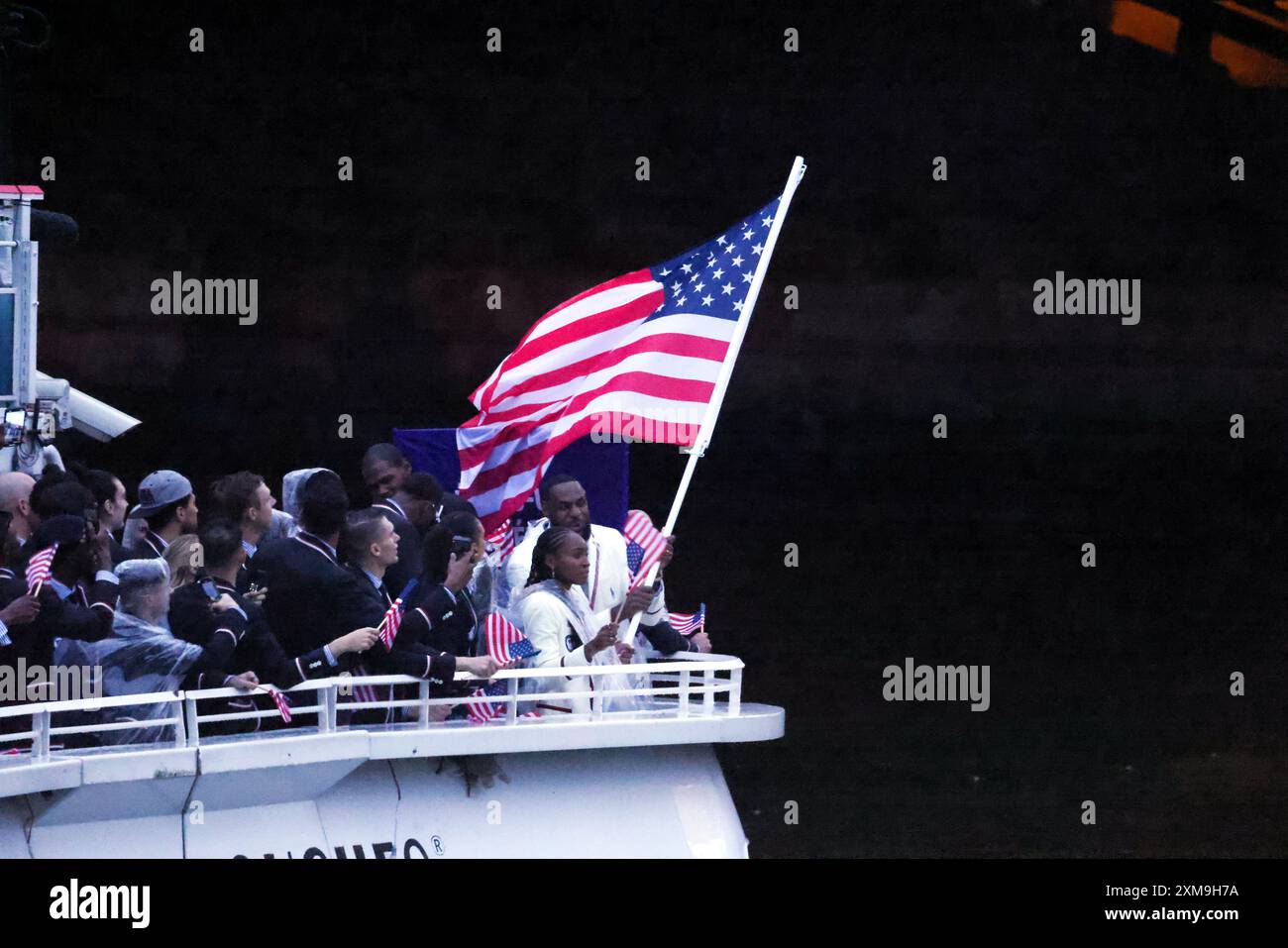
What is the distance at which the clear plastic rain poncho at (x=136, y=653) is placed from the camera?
7832 millimetres

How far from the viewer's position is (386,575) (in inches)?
368

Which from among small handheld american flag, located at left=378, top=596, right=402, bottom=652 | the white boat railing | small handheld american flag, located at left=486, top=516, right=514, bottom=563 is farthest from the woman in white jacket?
small handheld american flag, located at left=486, top=516, right=514, bottom=563

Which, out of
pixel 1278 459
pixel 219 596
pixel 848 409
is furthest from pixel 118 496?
pixel 1278 459

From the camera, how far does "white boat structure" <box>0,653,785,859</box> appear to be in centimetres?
787

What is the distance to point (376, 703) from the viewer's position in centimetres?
850

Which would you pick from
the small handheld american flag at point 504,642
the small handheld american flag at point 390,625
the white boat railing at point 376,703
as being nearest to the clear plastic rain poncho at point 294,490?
the small handheld american flag at point 390,625

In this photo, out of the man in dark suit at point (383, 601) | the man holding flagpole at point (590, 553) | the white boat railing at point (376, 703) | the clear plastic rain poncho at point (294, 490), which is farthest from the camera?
the man holding flagpole at point (590, 553)

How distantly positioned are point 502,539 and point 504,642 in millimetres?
1657

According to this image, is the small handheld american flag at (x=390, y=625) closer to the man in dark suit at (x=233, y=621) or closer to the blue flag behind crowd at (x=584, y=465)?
the man in dark suit at (x=233, y=621)

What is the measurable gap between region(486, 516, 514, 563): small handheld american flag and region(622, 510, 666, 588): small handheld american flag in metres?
0.58

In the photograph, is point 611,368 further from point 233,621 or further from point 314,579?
point 233,621

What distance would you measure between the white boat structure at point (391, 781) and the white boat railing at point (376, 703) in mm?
11

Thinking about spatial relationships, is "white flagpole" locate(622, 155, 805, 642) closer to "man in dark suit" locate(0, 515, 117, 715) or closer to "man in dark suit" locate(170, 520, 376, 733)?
"man in dark suit" locate(170, 520, 376, 733)

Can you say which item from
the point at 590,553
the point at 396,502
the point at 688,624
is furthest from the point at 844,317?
the point at 396,502
